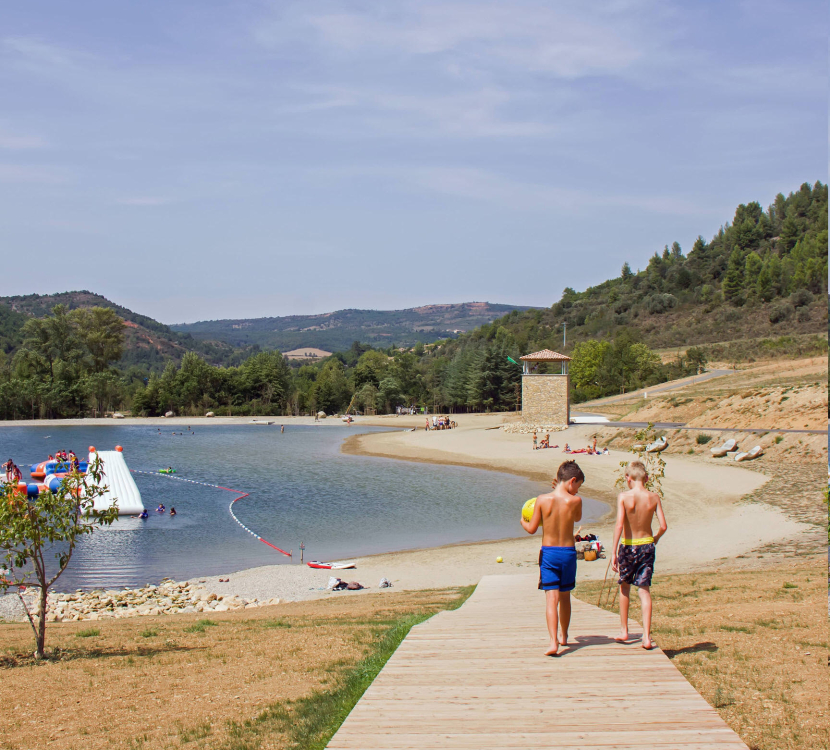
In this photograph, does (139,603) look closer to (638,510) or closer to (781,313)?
(638,510)

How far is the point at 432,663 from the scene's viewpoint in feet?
17.3

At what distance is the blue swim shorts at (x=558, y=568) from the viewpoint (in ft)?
18.9

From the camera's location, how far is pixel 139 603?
46.0ft

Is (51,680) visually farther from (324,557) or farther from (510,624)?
(324,557)

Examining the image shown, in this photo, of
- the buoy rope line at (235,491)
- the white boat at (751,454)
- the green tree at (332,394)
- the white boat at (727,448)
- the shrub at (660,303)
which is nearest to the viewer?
the buoy rope line at (235,491)

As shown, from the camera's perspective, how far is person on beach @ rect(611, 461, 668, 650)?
6074mm

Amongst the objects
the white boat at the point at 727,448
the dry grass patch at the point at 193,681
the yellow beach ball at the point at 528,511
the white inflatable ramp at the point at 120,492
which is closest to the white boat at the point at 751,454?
the white boat at the point at 727,448

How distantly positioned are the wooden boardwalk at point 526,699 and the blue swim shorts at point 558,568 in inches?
19.4

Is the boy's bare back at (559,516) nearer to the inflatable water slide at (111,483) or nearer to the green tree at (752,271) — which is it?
the inflatable water slide at (111,483)

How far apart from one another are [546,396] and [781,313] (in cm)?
4284

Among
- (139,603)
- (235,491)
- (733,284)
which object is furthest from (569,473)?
(733,284)

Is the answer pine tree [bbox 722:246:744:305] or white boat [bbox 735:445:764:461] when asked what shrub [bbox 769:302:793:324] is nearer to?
pine tree [bbox 722:246:744:305]

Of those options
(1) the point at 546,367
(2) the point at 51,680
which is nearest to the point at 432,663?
(2) the point at 51,680

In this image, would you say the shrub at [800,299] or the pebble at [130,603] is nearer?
the pebble at [130,603]
